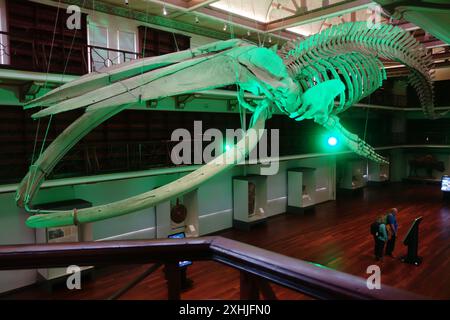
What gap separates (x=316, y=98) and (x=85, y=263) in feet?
12.9

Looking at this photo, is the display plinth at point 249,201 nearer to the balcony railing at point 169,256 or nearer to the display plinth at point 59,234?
the display plinth at point 59,234

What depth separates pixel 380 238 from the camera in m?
8.59

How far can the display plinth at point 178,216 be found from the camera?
398 inches

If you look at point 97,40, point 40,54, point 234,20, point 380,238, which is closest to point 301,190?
point 380,238

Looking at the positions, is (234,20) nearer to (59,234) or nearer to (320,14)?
(320,14)

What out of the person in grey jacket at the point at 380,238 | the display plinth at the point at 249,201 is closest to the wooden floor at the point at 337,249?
the person in grey jacket at the point at 380,238

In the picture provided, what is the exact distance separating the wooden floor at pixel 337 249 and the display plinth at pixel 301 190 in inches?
19.9

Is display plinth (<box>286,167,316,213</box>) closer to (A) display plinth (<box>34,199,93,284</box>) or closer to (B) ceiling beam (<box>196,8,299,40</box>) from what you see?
(B) ceiling beam (<box>196,8,299,40</box>)

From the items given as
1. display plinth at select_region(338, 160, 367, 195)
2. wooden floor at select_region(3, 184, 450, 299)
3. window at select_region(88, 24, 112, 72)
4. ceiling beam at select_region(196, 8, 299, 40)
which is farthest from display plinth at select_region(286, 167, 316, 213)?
window at select_region(88, 24, 112, 72)

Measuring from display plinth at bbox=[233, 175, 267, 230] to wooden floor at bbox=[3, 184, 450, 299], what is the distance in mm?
364

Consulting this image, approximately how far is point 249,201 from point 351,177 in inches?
296

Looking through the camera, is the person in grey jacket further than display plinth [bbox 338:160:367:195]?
No

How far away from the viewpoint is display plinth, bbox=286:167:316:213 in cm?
1409

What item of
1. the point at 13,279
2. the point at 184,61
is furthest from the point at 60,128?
the point at 184,61
